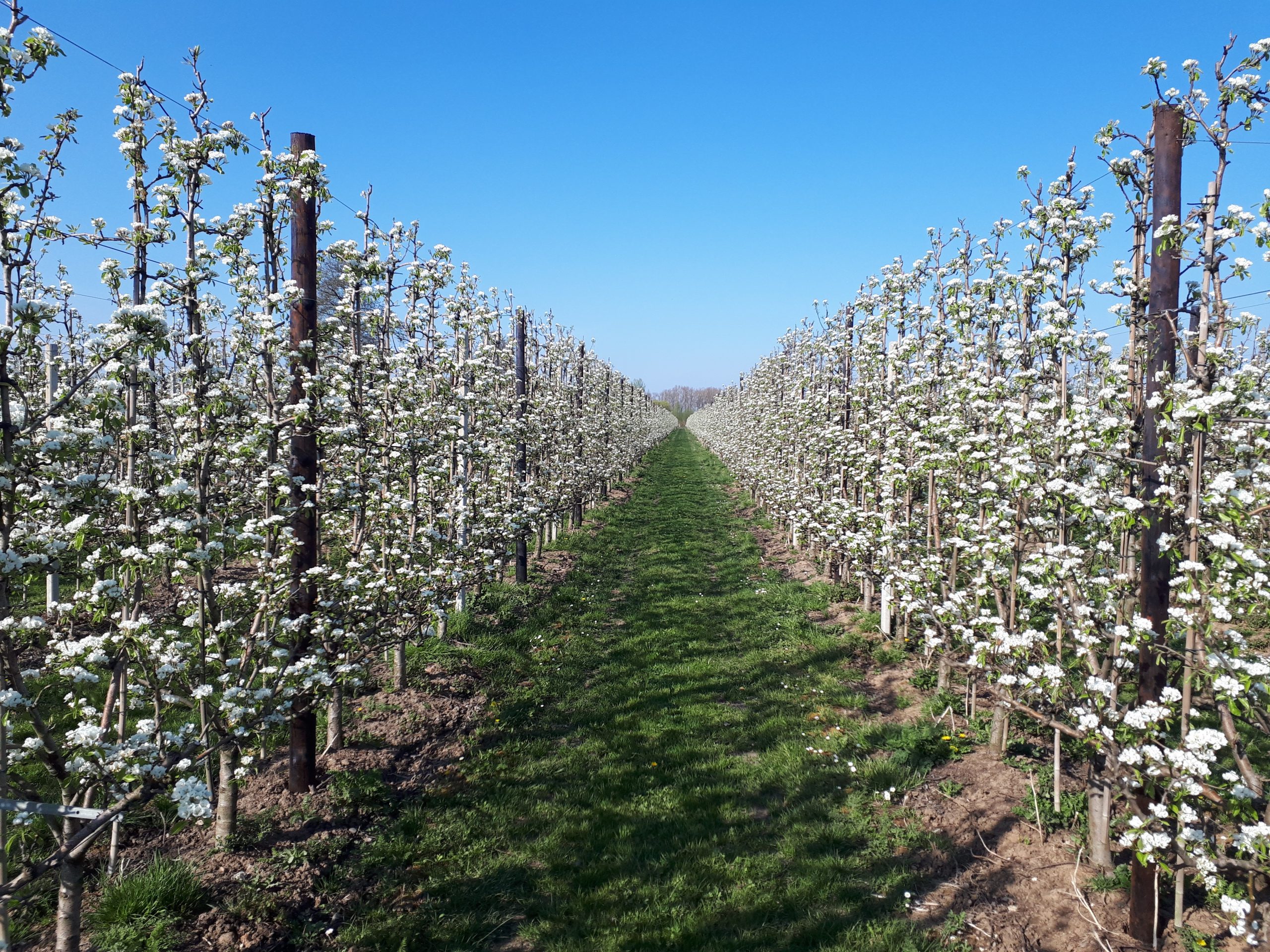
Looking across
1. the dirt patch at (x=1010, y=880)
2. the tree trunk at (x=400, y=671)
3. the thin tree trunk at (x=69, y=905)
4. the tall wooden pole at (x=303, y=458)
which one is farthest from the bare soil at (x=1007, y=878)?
the tree trunk at (x=400, y=671)

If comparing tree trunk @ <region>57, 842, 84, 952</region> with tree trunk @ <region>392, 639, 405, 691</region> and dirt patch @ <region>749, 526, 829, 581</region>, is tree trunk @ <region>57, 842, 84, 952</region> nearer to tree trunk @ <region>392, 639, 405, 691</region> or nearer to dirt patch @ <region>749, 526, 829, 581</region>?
tree trunk @ <region>392, 639, 405, 691</region>

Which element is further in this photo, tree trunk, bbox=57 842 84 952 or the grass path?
the grass path

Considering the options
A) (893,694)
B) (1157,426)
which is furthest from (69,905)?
(893,694)

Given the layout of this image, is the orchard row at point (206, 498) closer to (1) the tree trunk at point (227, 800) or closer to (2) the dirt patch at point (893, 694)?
(1) the tree trunk at point (227, 800)

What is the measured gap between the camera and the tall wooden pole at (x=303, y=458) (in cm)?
677

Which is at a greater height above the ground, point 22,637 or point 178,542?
point 178,542

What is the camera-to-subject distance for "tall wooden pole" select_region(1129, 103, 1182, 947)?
487 cm

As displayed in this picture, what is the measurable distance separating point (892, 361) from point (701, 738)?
20.2 feet

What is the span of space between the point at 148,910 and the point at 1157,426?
8631 millimetres

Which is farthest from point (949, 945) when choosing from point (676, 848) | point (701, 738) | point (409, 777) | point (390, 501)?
point (390, 501)

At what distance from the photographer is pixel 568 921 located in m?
5.57

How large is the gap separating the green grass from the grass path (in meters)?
1.18

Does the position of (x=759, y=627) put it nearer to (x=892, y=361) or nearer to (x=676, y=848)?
(x=892, y=361)

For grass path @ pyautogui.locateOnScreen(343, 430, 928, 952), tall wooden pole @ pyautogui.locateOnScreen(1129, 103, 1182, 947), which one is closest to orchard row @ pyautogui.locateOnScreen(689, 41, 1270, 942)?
tall wooden pole @ pyautogui.locateOnScreen(1129, 103, 1182, 947)
